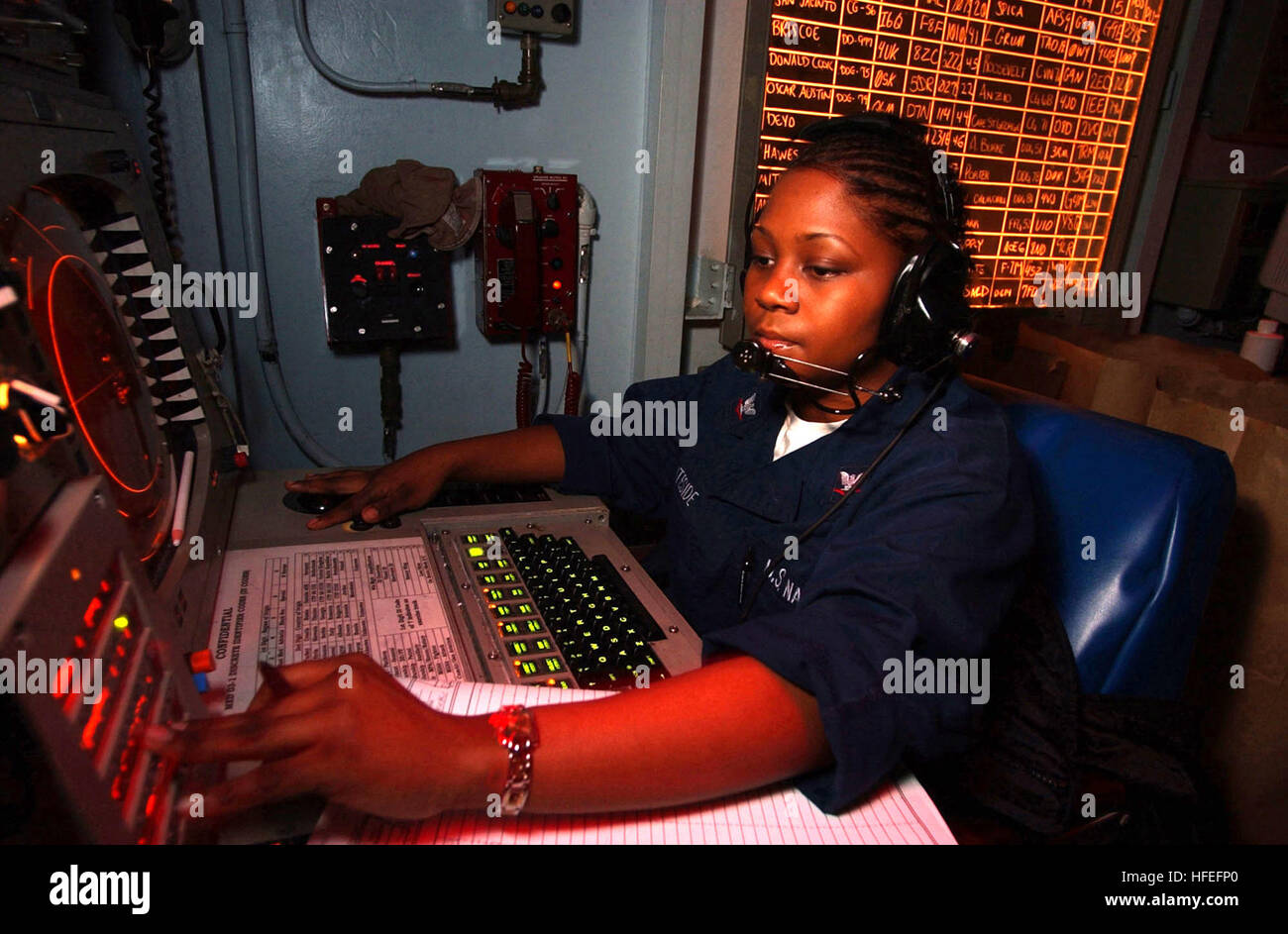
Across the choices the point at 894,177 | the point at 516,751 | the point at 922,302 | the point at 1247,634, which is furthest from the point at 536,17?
the point at 1247,634

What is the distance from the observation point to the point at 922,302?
A: 0.88 metres

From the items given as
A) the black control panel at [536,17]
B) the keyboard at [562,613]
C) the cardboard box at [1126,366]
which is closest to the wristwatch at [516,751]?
Answer: the keyboard at [562,613]

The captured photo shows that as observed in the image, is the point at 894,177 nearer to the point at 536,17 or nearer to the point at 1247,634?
the point at 536,17

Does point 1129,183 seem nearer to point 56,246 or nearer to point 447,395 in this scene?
point 447,395

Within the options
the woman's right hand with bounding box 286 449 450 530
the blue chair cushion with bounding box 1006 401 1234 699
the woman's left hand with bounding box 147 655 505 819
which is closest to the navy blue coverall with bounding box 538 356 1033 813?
the blue chair cushion with bounding box 1006 401 1234 699

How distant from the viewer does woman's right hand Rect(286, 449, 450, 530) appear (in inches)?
43.7

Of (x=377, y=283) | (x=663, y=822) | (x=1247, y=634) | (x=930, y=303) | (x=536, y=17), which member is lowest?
(x=1247, y=634)

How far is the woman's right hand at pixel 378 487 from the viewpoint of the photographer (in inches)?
43.7

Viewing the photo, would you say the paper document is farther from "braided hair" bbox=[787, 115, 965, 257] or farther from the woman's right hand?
"braided hair" bbox=[787, 115, 965, 257]

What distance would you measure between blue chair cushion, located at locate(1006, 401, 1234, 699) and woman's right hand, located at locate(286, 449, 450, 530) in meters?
0.91

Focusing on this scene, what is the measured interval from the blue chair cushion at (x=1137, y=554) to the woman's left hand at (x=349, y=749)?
76 cm

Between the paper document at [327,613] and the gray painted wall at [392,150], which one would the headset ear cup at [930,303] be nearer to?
the paper document at [327,613]

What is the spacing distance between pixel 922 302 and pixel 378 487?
2.72 ft
